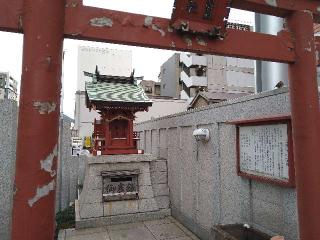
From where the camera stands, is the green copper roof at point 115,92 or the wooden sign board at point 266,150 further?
the green copper roof at point 115,92

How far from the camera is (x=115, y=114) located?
12.9 meters

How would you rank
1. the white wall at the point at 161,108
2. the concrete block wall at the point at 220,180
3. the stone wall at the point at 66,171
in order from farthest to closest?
1. the white wall at the point at 161,108
2. the stone wall at the point at 66,171
3. the concrete block wall at the point at 220,180

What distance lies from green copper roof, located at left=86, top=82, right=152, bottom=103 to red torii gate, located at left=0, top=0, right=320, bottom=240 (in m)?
9.60

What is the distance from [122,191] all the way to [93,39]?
31.6 feet

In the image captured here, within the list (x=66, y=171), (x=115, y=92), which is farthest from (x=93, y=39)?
(x=66, y=171)

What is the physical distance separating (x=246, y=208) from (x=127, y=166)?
649 cm

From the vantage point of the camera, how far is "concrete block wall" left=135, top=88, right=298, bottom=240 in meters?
5.21

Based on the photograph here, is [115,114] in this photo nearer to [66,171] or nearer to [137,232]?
[66,171]

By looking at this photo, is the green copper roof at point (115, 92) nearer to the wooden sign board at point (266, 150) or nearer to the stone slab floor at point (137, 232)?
the stone slab floor at point (137, 232)

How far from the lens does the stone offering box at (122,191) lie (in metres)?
10.8

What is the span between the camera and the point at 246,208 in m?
6.16

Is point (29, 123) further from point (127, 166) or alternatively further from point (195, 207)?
point (127, 166)

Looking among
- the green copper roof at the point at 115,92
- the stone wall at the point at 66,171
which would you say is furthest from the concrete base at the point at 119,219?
the green copper roof at the point at 115,92

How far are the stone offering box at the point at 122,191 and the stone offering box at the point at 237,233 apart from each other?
237 inches
